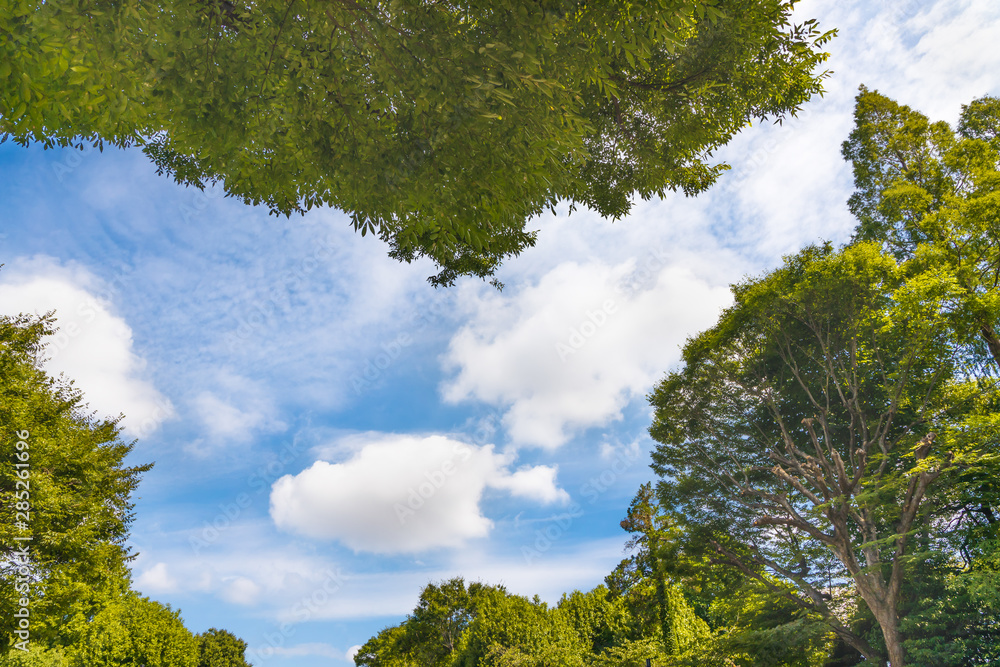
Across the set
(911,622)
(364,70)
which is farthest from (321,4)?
(911,622)

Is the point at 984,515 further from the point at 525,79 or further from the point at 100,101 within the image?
the point at 100,101

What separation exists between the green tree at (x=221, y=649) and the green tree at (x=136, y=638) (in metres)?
25.8

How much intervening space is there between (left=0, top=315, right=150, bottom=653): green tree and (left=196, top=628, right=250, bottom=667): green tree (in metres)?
44.5

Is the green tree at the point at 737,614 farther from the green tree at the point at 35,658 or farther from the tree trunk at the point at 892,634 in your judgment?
the green tree at the point at 35,658

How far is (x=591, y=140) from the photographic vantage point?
24.7ft

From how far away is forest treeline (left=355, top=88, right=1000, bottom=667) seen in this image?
489 inches

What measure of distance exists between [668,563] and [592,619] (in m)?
14.7

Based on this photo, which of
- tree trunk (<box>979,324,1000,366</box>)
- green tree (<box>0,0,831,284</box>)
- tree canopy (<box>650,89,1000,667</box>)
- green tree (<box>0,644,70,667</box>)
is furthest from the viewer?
green tree (<box>0,644,70,667</box>)

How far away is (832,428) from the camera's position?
55.9ft

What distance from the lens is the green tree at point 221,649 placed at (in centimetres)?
5038

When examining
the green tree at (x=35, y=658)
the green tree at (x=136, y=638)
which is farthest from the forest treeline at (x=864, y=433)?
the green tree at (x=136, y=638)

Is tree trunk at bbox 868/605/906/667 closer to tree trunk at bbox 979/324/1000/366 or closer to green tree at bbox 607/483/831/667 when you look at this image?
green tree at bbox 607/483/831/667
